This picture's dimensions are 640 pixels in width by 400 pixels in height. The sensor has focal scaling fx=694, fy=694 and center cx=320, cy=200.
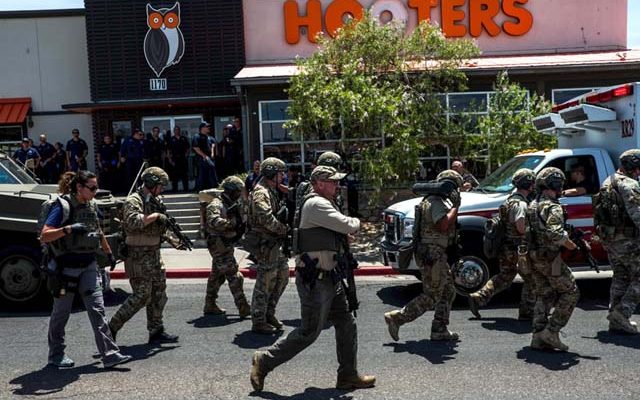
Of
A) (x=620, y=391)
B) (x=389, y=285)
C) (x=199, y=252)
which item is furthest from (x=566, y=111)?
(x=199, y=252)

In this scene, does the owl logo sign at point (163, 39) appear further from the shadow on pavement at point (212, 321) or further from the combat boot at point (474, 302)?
the combat boot at point (474, 302)

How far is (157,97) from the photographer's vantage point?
61.2ft

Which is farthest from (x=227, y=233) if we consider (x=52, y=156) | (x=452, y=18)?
(x=452, y=18)

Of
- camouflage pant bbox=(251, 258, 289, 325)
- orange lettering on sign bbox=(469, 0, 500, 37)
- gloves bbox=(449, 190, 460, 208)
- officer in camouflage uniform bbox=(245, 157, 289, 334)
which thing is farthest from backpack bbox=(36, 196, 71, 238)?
orange lettering on sign bbox=(469, 0, 500, 37)

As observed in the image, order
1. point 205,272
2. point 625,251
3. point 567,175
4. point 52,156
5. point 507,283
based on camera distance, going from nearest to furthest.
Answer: point 625,251, point 507,283, point 567,175, point 205,272, point 52,156

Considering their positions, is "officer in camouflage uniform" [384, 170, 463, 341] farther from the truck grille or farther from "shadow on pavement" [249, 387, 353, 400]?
the truck grille

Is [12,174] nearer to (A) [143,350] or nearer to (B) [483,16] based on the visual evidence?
(A) [143,350]

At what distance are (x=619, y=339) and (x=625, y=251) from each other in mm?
865

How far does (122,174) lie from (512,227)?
40.9 feet

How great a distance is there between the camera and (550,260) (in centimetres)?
622

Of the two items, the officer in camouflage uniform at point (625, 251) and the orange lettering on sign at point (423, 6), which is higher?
the orange lettering on sign at point (423, 6)

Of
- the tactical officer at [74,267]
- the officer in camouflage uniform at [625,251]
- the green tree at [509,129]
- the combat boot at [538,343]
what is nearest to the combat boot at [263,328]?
the tactical officer at [74,267]

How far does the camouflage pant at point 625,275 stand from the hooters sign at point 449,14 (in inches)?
478

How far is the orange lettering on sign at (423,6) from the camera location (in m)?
18.1
